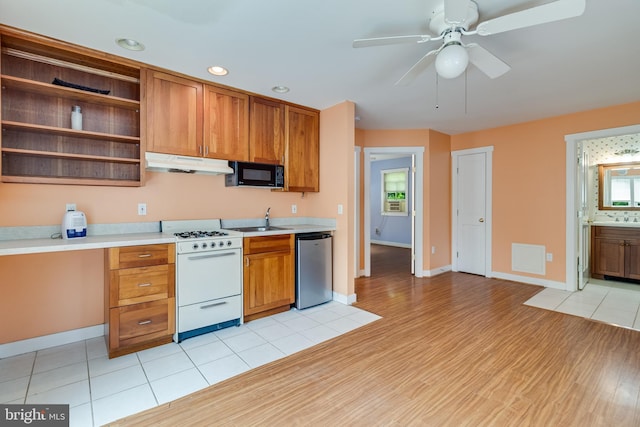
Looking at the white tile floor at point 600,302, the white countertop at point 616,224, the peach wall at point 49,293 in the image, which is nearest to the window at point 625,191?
the white countertop at point 616,224

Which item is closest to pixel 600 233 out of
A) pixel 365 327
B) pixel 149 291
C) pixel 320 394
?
Result: pixel 365 327

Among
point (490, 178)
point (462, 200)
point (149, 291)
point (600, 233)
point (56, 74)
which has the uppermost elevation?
point (56, 74)

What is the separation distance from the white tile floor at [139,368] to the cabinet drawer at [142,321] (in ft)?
0.44

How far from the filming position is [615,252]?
434cm

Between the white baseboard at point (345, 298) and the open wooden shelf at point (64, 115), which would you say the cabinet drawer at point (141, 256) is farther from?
the white baseboard at point (345, 298)

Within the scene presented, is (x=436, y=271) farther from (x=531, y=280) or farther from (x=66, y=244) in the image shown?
(x=66, y=244)

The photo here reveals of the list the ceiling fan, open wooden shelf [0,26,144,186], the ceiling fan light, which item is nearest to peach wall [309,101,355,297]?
the ceiling fan

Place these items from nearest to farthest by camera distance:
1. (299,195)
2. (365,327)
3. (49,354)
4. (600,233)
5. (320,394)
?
1. (320,394)
2. (49,354)
3. (365,327)
4. (299,195)
5. (600,233)

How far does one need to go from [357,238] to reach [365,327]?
6.10 ft

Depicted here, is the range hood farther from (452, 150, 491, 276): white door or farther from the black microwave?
(452, 150, 491, 276): white door

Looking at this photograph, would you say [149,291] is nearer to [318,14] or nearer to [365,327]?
[365,327]

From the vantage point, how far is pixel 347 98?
11.1 ft

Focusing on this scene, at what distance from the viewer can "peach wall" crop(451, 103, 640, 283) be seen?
13.2 ft

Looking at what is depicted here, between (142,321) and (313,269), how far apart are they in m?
1.72
